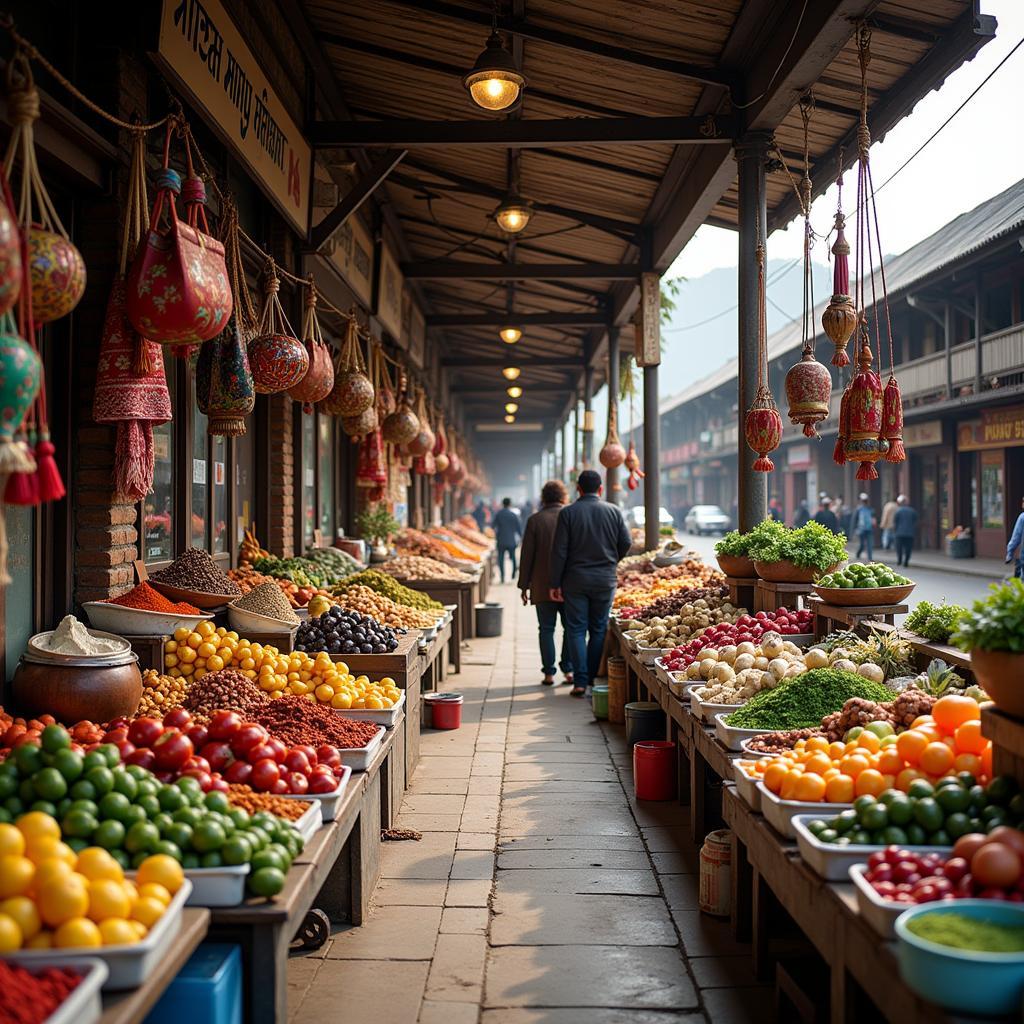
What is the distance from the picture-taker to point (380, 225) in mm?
11484

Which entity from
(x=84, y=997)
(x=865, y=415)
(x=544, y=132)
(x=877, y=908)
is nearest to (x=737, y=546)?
(x=865, y=415)

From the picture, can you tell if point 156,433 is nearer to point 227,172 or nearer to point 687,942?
point 227,172

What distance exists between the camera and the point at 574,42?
274 inches

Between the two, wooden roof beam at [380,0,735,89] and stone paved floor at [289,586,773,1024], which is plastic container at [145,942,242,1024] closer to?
stone paved floor at [289,586,773,1024]

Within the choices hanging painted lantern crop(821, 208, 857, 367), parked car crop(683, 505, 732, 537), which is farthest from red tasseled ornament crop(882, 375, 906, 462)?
parked car crop(683, 505, 732, 537)

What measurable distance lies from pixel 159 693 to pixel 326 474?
6.36 meters

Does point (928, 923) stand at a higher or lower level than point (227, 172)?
lower

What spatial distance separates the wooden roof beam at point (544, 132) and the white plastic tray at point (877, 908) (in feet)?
19.4

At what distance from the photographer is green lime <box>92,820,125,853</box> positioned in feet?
8.83

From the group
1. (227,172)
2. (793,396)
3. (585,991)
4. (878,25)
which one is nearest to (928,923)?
(585,991)

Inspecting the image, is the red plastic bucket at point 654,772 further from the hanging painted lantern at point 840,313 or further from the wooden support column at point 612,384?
the wooden support column at point 612,384

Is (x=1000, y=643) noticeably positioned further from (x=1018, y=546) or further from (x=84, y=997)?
(x=1018, y=546)

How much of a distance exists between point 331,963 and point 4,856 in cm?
164

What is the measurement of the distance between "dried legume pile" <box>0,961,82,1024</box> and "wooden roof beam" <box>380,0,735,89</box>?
20.7 feet
